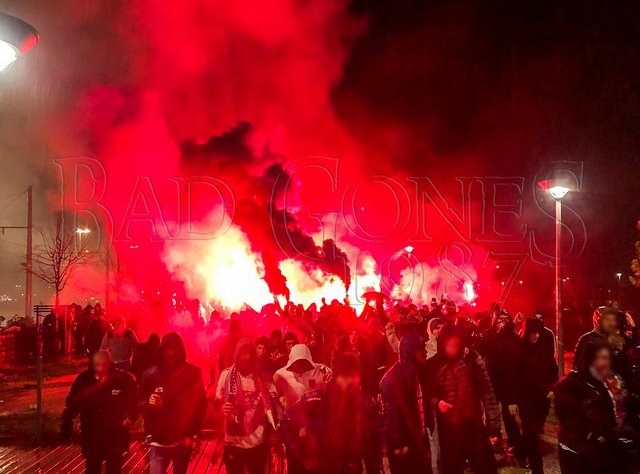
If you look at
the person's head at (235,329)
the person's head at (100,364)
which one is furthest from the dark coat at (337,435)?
the person's head at (235,329)

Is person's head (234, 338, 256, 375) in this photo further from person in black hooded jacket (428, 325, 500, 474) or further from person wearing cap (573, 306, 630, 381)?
person wearing cap (573, 306, 630, 381)

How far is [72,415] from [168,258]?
24014 millimetres

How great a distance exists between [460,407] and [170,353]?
2928mm

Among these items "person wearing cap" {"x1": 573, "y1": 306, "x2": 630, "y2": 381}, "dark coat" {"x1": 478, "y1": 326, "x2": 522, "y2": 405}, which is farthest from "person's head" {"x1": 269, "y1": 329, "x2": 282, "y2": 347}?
"person wearing cap" {"x1": 573, "y1": 306, "x2": 630, "y2": 381}

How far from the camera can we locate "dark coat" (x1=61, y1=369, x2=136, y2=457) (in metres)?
6.16

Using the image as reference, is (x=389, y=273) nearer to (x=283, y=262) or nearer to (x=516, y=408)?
(x=283, y=262)

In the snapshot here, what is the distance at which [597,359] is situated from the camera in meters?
5.24

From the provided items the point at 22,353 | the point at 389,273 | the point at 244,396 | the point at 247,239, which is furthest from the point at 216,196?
the point at 244,396

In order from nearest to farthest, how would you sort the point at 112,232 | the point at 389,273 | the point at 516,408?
1. the point at 516,408
2. the point at 112,232
3. the point at 389,273

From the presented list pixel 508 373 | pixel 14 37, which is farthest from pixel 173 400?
pixel 508 373

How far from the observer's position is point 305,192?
3438cm

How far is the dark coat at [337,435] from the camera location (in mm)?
5230

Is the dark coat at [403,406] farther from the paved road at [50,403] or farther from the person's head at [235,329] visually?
the person's head at [235,329]

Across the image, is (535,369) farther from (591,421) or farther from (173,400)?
(173,400)
